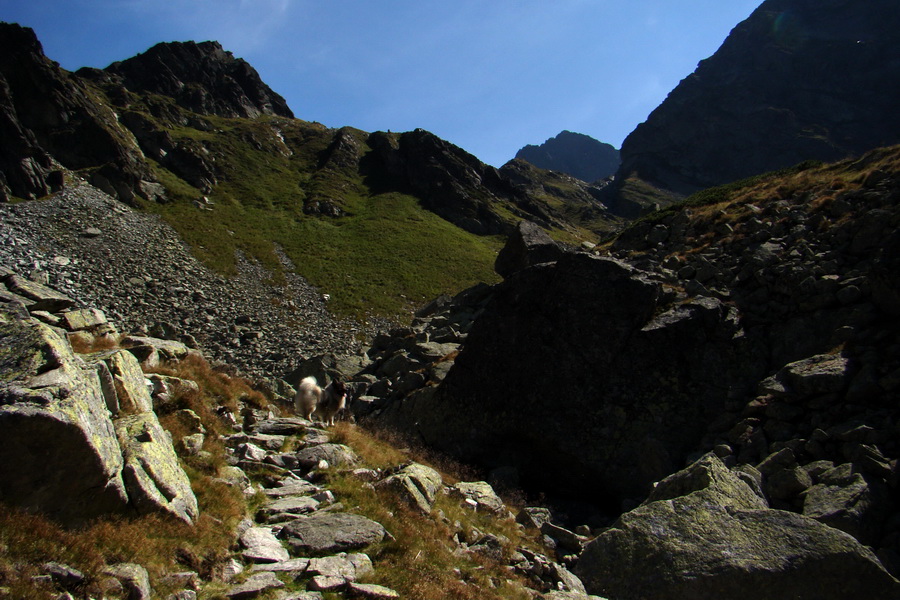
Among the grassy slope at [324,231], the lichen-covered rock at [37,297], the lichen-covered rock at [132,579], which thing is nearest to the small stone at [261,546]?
the lichen-covered rock at [132,579]

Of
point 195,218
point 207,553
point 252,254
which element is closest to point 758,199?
point 207,553

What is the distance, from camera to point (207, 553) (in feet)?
18.3

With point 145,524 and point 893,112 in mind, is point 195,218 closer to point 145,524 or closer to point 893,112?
point 145,524

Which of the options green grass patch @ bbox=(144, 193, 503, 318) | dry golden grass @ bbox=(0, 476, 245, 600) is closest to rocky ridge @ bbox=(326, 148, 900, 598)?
dry golden grass @ bbox=(0, 476, 245, 600)

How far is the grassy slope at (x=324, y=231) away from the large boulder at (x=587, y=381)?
1339 inches

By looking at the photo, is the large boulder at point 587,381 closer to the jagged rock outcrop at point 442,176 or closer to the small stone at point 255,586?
the small stone at point 255,586

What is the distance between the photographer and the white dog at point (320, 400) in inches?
577

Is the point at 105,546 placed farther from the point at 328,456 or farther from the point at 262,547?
the point at 328,456

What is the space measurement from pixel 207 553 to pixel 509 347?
11.3 m

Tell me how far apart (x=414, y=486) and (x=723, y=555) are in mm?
5141

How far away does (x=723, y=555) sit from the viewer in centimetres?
703

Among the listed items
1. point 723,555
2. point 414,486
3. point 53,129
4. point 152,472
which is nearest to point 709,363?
point 723,555

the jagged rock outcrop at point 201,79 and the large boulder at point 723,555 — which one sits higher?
the jagged rock outcrop at point 201,79

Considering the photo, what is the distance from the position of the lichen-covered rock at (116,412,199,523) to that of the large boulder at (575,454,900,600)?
636 centimetres
